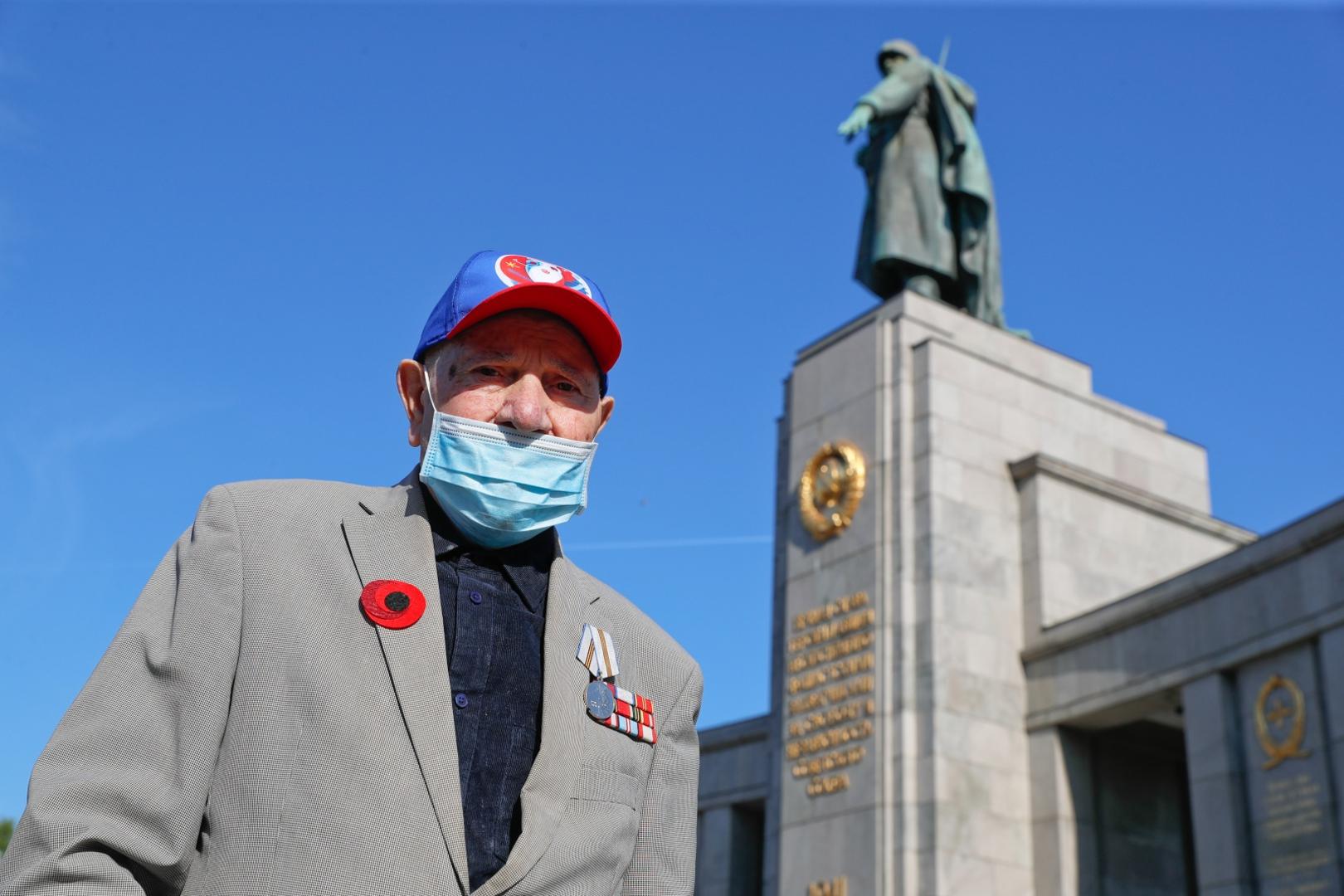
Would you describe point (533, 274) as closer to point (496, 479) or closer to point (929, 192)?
point (496, 479)

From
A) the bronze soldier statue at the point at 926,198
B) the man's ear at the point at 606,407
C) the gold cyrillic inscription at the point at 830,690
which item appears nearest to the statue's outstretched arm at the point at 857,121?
the bronze soldier statue at the point at 926,198

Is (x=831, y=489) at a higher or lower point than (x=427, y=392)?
higher

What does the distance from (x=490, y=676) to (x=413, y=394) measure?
774 millimetres

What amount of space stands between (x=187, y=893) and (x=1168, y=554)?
18125mm

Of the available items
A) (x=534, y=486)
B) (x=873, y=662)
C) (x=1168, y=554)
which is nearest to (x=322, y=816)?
(x=534, y=486)

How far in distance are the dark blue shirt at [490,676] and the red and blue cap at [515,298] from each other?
0.39 m

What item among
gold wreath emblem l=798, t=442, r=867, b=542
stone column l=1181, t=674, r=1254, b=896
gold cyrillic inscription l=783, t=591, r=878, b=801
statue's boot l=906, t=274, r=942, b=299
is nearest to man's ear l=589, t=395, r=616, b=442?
stone column l=1181, t=674, r=1254, b=896

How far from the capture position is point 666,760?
2934mm

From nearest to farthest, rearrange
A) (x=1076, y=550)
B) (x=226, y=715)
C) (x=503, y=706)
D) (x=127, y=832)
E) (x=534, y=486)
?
(x=127, y=832) < (x=226, y=715) < (x=503, y=706) < (x=534, y=486) < (x=1076, y=550)

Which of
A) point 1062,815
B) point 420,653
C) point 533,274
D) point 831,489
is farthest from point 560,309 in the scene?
point 831,489

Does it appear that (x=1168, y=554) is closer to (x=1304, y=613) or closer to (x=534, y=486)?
(x=1304, y=613)

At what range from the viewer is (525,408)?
9.61 feet

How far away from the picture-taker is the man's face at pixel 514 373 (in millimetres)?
2928

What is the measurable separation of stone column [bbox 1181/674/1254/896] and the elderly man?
12731 mm
